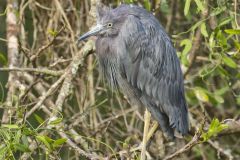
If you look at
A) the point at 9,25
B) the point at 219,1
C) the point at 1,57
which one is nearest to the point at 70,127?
the point at 1,57

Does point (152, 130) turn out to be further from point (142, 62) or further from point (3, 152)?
point (3, 152)

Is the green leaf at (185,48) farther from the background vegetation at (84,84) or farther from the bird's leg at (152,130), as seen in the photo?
the bird's leg at (152,130)

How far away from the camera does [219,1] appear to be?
10.6 ft

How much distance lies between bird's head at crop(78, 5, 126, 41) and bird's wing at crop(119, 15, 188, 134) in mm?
42

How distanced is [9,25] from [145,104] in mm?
847

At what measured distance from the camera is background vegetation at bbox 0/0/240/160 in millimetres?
2938

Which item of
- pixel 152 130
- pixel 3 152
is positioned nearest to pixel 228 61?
pixel 152 130

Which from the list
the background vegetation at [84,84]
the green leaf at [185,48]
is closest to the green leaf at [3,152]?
the background vegetation at [84,84]

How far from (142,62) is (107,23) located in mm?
289

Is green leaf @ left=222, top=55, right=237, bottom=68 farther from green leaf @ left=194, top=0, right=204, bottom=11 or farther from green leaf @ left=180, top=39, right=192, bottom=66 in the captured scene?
→ green leaf @ left=194, top=0, right=204, bottom=11

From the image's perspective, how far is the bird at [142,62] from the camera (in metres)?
3.44

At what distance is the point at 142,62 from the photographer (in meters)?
3.53

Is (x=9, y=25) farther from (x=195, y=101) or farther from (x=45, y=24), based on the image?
(x=195, y=101)

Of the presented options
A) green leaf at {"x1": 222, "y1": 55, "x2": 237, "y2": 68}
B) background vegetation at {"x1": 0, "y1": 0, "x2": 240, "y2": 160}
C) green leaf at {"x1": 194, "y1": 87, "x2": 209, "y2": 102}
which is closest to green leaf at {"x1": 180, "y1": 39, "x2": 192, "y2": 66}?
background vegetation at {"x1": 0, "y1": 0, "x2": 240, "y2": 160}
